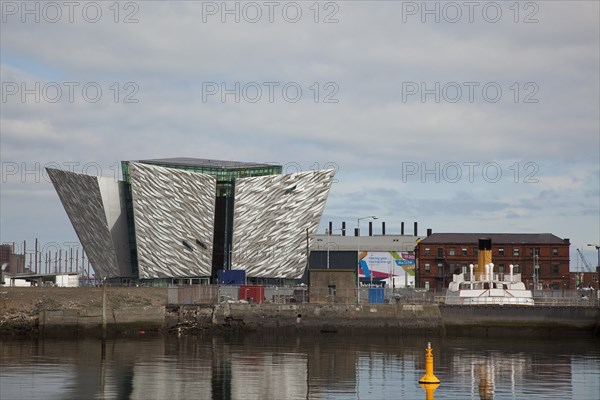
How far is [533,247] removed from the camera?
129500 millimetres

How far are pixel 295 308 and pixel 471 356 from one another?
68.1 ft

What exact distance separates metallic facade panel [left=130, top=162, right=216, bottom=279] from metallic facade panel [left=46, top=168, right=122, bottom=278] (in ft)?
13.5

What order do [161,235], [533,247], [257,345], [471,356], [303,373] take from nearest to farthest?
1. [303,373]
2. [471,356]
3. [257,345]
4. [161,235]
5. [533,247]

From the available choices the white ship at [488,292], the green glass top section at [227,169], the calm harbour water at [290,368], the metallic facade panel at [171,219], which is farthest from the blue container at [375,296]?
the green glass top section at [227,169]

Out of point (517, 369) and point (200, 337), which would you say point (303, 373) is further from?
point (200, 337)

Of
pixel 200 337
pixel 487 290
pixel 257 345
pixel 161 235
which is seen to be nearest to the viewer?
pixel 257 345

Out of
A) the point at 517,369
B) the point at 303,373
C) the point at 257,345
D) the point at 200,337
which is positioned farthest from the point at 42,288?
the point at 517,369

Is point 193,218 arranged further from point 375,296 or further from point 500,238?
point 500,238

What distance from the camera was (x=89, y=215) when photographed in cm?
10531

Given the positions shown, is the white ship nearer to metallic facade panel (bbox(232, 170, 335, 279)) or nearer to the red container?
the red container

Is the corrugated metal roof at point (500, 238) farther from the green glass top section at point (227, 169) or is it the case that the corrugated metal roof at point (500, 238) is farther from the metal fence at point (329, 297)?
the metal fence at point (329, 297)

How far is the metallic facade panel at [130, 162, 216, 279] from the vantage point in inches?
4045

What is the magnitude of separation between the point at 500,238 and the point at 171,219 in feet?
162

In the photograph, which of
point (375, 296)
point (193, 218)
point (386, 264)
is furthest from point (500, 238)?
point (375, 296)
